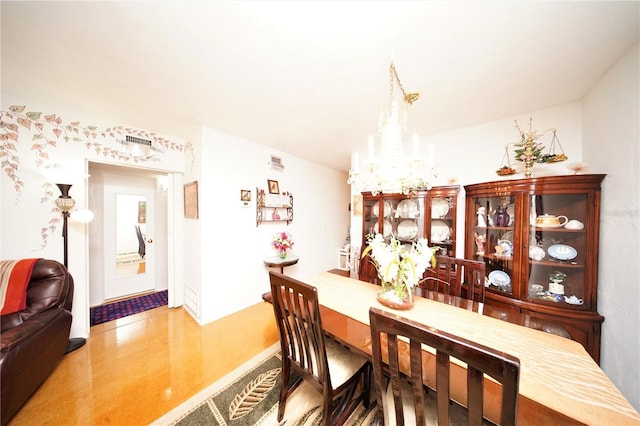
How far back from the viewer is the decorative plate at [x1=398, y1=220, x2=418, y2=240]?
8.35 ft

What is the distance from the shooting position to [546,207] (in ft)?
5.71

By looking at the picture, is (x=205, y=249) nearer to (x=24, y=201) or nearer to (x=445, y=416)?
(x=24, y=201)

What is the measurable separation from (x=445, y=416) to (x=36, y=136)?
369 centimetres

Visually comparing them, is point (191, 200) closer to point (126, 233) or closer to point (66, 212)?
point (66, 212)

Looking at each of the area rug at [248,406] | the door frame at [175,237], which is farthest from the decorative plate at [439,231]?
the door frame at [175,237]

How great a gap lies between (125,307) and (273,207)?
8.35ft

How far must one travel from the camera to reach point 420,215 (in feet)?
8.05

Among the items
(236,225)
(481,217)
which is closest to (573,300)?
(481,217)

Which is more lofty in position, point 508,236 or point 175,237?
point 508,236

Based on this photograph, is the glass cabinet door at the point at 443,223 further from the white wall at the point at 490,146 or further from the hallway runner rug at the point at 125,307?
the hallway runner rug at the point at 125,307

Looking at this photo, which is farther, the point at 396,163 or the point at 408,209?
the point at 408,209

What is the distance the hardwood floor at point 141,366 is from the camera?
1.35 m

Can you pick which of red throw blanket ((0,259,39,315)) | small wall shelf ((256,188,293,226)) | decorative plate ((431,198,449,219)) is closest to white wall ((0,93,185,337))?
red throw blanket ((0,259,39,315))

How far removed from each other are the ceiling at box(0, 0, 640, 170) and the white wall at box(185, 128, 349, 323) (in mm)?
661
